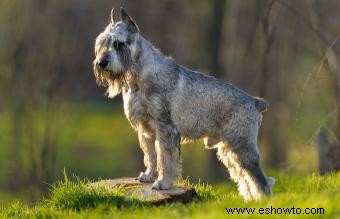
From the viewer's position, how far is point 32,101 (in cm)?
1811

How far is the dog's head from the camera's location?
30.2 ft

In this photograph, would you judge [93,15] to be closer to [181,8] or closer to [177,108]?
[181,8]

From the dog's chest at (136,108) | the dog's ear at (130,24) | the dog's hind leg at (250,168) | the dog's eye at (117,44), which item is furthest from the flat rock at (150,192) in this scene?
the dog's ear at (130,24)

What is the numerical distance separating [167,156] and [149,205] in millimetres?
755

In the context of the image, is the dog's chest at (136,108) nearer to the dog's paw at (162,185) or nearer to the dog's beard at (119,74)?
the dog's beard at (119,74)

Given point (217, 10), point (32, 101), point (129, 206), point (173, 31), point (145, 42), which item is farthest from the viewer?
point (173, 31)

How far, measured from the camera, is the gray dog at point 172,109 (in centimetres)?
953

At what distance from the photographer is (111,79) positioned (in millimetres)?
9469

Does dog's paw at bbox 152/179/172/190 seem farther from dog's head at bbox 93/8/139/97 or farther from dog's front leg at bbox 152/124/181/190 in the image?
dog's head at bbox 93/8/139/97

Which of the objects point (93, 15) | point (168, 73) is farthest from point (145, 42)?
point (93, 15)

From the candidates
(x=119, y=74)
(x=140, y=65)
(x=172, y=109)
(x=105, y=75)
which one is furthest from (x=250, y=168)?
(x=105, y=75)

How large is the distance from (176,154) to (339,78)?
589 centimetres

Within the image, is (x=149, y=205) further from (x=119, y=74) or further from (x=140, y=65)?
(x=140, y=65)

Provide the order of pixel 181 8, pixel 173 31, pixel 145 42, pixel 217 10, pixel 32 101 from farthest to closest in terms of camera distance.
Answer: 1. pixel 173 31
2. pixel 181 8
3. pixel 217 10
4. pixel 32 101
5. pixel 145 42
